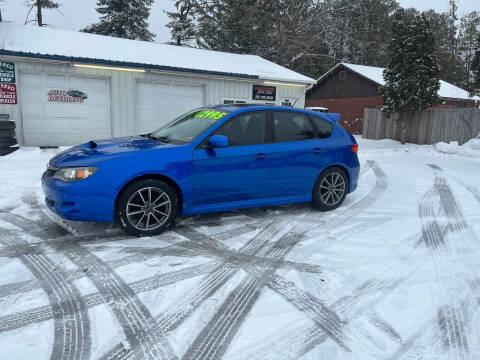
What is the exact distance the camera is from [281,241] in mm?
4434

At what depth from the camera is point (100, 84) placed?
12.9 m

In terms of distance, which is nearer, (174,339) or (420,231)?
(174,339)

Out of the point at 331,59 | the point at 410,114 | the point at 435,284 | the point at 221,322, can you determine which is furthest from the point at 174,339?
the point at 331,59

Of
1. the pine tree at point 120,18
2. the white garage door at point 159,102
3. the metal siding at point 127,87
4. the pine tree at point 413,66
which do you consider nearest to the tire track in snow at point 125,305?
the metal siding at point 127,87

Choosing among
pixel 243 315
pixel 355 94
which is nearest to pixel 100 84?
pixel 243 315

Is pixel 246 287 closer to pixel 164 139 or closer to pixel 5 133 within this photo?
pixel 164 139

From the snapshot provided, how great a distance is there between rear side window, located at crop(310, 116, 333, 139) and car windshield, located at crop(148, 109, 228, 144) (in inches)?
59.1

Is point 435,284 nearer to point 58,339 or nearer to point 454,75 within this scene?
point 58,339

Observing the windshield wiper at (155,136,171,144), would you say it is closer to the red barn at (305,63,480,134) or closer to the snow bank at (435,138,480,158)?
the snow bank at (435,138,480,158)

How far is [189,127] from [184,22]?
107 ft

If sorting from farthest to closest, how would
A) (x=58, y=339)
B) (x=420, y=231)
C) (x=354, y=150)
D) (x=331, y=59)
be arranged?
1. (x=331, y=59)
2. (x=354, y=150)
3. (x=420, y=231)
4. (x=58, y=339)

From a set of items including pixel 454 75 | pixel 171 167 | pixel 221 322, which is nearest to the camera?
pixel 221 322

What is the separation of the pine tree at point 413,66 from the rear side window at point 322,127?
12.5m

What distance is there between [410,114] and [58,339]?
18333 mm
